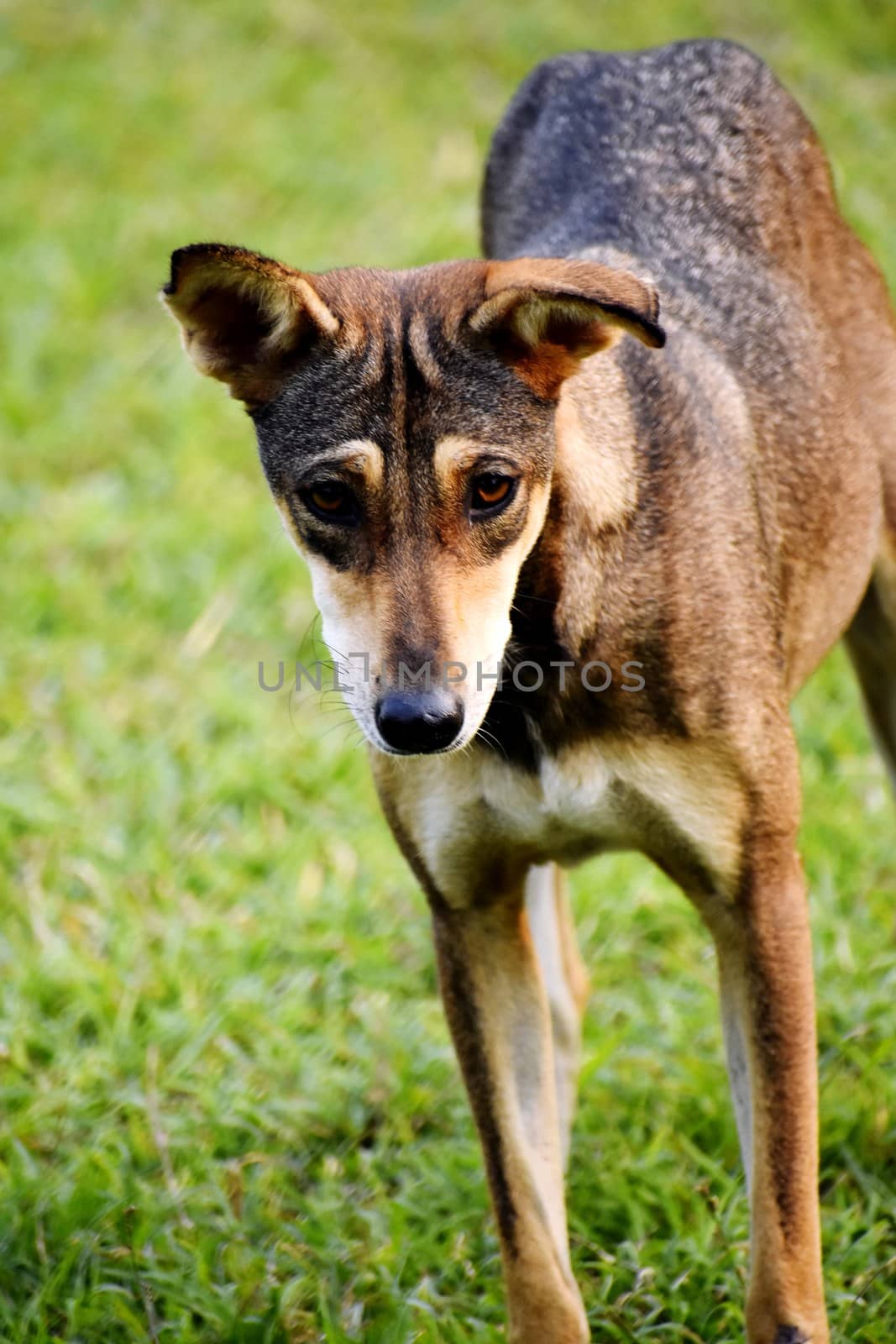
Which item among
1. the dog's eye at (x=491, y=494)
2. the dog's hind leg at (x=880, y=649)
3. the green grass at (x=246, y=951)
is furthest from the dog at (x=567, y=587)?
the green grass at (x=246, y=951)

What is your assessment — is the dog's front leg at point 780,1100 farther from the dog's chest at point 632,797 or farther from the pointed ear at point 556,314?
the pointed ear at point 556,314

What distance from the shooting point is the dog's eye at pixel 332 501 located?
3.29 metres

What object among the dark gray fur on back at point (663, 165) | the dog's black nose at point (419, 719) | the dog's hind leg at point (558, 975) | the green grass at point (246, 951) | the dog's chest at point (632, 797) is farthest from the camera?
the dog's hind leg at point (558, 975)

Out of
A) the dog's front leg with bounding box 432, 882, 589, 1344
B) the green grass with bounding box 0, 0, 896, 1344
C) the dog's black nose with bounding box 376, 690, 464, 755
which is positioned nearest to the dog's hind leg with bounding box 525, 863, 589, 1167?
the green grass with bounding box 0, 0, 896, 1344

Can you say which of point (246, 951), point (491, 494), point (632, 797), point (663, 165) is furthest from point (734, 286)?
point (246, 951)

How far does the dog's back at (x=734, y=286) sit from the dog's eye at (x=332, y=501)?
72cm

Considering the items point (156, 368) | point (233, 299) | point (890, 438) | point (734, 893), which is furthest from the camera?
point (156, 368)

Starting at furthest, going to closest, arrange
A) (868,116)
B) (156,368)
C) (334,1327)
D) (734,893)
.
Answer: (868,116) < (156,368) < (334,1327) < (734,893)

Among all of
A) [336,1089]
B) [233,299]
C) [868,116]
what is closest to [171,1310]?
[336,1089]

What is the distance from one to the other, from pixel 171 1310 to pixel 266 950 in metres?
1.54

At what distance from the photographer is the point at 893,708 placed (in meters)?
5.03

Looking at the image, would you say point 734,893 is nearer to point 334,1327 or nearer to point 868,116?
point 334,1327

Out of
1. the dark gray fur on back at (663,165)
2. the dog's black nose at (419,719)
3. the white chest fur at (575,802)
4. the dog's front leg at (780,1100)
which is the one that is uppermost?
the dark gray fur on back at (663,165)

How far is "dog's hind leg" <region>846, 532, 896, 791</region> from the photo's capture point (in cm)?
486
